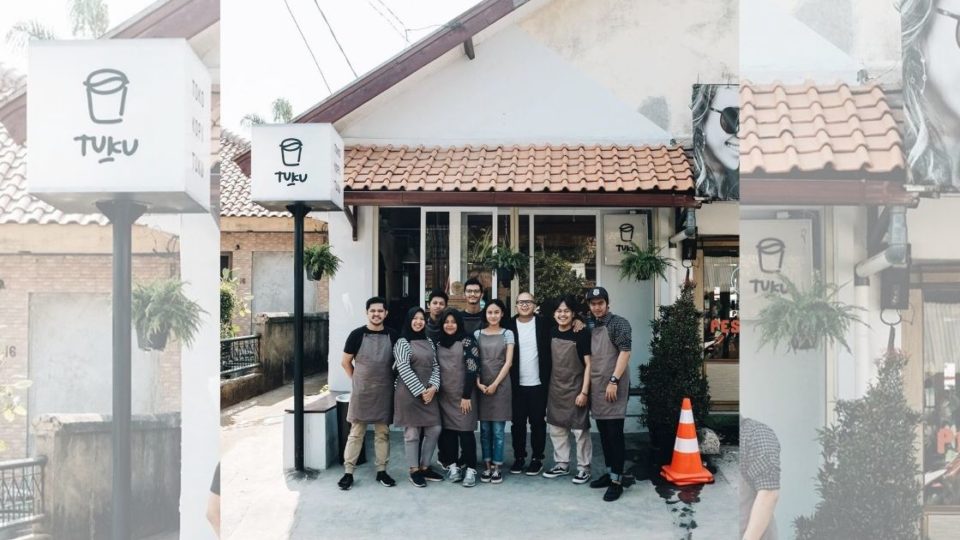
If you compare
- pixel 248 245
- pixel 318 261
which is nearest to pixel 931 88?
pixel 318 261

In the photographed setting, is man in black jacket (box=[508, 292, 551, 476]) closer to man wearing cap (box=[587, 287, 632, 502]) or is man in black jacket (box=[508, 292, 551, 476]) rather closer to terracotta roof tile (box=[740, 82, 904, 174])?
man wearing cap (box=[587, 287, 632, 502])

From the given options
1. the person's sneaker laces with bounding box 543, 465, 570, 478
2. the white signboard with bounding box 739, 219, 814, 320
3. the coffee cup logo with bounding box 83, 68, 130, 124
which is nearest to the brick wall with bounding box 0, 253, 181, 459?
the coffee cup logo with bounding box 83, 68, 130, 124

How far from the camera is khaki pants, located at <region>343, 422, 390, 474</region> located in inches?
240

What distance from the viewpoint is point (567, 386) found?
241 inches

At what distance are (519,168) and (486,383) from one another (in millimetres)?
2729

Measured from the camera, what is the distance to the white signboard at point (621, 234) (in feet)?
28.6

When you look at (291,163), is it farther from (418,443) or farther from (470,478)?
(470,478)

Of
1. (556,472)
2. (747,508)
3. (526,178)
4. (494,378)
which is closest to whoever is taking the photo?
(747,508)

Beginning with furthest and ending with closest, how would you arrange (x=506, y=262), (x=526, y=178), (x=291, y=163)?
(x=506, y=262), (x=526, y=178), (x=291, y=163)

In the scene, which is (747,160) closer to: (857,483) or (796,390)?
(796,390)

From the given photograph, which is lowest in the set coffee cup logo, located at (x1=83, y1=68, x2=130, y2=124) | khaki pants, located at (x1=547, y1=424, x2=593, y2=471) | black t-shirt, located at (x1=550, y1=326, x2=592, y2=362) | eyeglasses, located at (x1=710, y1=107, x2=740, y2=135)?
khaki pants, located at (x1=547, y1=424, x2=593, y2=471)

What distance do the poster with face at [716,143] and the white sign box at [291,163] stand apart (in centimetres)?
376

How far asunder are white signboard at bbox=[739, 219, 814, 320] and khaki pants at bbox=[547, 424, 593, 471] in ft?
10.2

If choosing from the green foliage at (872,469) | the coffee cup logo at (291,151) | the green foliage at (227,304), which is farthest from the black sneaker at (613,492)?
the green foliage at (227,304)
